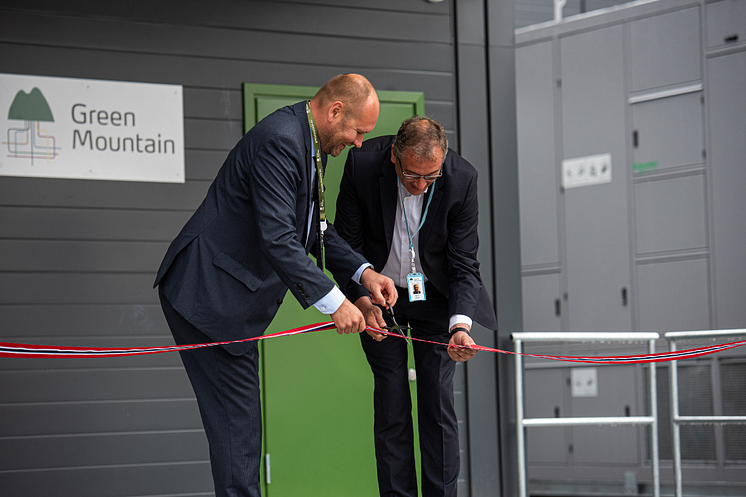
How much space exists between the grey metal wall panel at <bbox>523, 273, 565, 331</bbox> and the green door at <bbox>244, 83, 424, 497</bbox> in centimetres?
259

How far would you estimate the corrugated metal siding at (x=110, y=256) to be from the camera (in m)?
2.92

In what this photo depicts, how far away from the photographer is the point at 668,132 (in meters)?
5.00

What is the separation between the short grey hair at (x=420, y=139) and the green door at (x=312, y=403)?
1.07 m

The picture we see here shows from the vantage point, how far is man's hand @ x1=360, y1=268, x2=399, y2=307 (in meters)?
2.21

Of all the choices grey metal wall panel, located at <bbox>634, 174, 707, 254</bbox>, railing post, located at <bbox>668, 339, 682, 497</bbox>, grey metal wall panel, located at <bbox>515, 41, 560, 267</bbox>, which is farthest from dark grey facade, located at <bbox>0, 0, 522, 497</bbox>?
grey metal wall panel, located at <bbox>515, 41, 560, 267</bbox>

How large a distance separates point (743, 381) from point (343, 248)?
11.8 ft

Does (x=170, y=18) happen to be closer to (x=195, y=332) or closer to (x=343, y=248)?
(x=343, y=248)

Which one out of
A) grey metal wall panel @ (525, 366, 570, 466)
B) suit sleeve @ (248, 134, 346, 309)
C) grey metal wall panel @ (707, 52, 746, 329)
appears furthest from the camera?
grey metal wall panel @ (525, 366, 570, 466)

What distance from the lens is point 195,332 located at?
190 cm

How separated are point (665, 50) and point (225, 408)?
176 inches

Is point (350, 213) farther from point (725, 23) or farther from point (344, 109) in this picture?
point (725, 23)

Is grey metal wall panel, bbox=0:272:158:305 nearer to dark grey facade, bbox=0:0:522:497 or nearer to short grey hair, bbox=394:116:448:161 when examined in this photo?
dark grey facade, bbox=0:0:522:497

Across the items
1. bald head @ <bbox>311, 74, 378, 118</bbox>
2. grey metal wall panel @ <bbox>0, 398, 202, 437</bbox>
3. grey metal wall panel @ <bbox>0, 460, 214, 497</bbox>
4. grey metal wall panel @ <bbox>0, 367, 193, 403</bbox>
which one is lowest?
grey metal wall panel @ <bbox>0, 460, 214, 497</bbox>

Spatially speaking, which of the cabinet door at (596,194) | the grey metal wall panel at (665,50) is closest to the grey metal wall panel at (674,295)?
the cabinet door at (596,194)
